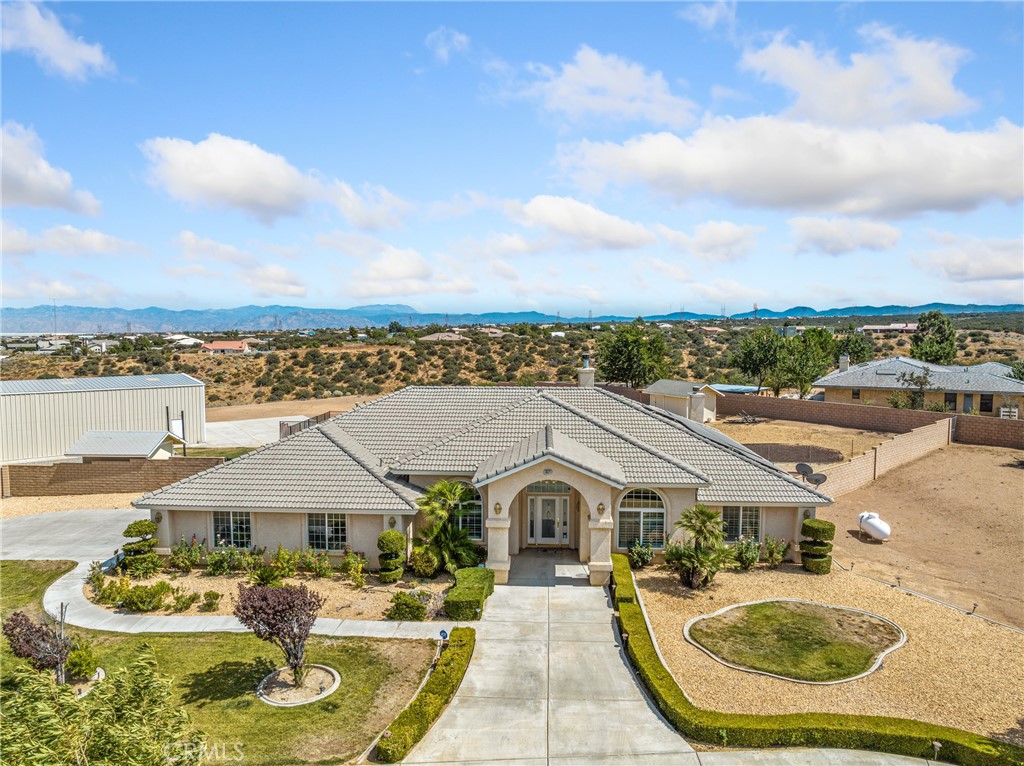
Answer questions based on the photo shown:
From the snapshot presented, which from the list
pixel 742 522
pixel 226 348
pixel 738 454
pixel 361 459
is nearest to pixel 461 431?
pixel 361 459

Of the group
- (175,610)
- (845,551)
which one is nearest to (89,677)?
(175,610)

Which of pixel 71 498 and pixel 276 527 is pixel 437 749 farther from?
pixel 71 498

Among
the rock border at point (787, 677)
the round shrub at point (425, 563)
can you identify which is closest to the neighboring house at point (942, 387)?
the rock border at point (787, 677)

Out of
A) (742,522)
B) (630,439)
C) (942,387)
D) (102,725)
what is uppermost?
(630,439)

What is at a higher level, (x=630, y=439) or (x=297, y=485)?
(x=630, y=439)

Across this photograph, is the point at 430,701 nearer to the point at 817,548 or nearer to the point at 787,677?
the point at 787,677

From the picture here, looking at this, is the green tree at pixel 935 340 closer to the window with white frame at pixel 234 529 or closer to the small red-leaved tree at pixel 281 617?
the window with white frame at pixel 234 529
